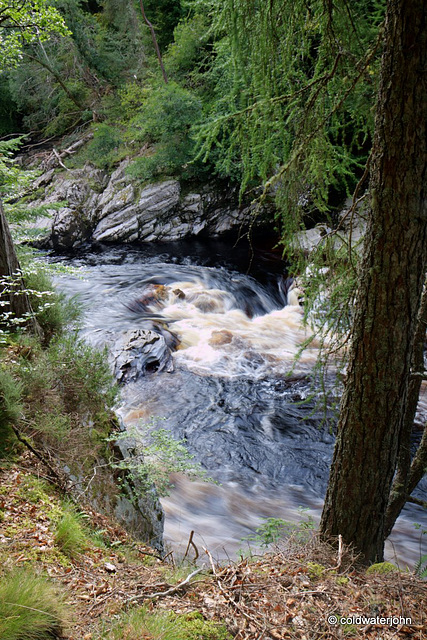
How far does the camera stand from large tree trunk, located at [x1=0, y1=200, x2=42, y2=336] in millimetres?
4371

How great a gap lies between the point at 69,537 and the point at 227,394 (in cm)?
499

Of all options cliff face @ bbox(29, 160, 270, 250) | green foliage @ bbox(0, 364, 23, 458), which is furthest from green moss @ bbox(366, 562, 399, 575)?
cliff face @ bbox(29, 160, 270, 250)

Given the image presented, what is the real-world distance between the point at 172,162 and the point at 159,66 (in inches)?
237

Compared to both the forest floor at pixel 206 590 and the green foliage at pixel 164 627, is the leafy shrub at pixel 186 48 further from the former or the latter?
the green foliage at pixel 164 627

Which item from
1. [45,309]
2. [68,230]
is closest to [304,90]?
[45,309]

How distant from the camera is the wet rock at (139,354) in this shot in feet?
25.0

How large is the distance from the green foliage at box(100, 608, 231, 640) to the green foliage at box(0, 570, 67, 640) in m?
0.23

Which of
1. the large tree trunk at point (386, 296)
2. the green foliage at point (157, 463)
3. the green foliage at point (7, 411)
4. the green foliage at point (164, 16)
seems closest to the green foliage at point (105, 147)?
the green foliage at point (164, 16)

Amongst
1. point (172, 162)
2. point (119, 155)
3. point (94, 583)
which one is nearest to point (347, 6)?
point (94, 583)

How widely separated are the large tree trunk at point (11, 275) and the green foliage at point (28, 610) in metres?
2.76

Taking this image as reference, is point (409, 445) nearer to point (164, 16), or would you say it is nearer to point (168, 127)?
point (168, 127)

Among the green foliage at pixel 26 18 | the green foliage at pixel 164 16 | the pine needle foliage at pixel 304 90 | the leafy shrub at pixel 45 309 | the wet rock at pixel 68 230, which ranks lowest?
the leafy shrub at pixel 45 309

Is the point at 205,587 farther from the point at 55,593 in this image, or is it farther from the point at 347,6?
the point at 347,6

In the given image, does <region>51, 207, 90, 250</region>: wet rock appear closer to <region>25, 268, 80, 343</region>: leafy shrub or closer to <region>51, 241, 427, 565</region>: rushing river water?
<region>51, 241, 427, 565</region>: rushing river water
